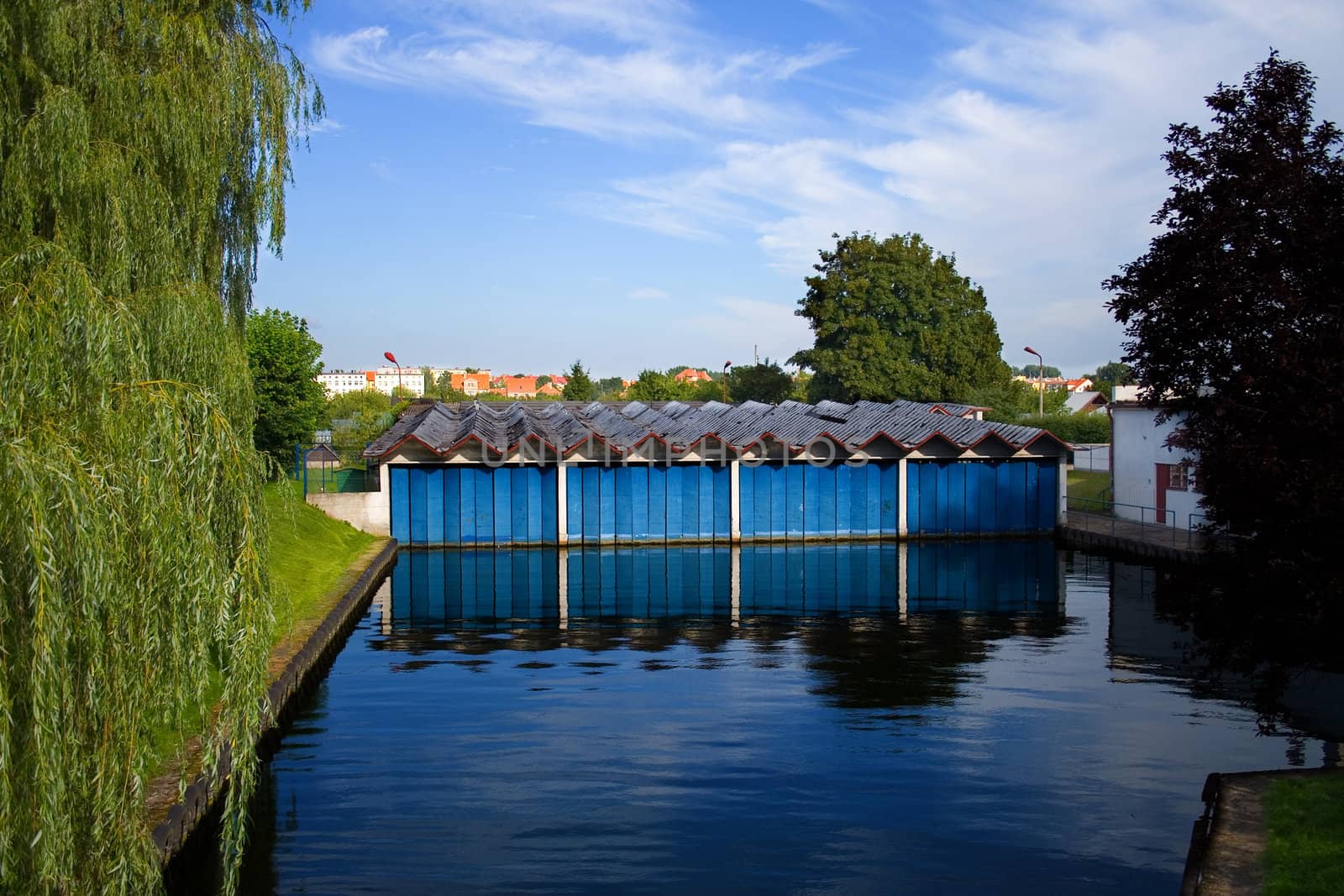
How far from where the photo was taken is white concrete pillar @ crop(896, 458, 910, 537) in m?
34.2

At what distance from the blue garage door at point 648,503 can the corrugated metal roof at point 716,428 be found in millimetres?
946

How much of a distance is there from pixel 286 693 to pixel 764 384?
2287 inches

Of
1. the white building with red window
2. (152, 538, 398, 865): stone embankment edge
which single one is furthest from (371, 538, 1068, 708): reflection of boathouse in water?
the white building with red window

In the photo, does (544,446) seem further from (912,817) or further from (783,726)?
(912,817)

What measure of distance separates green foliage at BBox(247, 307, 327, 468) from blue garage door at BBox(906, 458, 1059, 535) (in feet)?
66.5

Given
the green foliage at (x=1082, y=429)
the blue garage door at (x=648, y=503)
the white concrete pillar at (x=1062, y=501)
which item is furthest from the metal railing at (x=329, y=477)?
the green foliage at (x=1082, y=429)

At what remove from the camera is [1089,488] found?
4206 cm

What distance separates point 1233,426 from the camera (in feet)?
40.2

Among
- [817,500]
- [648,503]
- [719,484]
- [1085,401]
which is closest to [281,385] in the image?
[648,503]

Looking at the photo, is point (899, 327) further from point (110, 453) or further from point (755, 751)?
point (110, 453)

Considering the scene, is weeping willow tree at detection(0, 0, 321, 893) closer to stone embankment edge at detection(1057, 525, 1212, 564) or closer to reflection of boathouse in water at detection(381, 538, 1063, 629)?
reflection of boathouse in water at detection(381, 538, 1063, 629)

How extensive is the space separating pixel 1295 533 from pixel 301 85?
45.2 feet

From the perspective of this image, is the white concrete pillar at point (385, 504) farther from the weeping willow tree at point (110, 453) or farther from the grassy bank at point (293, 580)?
the weeping willow tree at point (110, 453)

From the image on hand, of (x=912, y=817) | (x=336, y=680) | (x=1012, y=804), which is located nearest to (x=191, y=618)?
(x=912, y=817)
